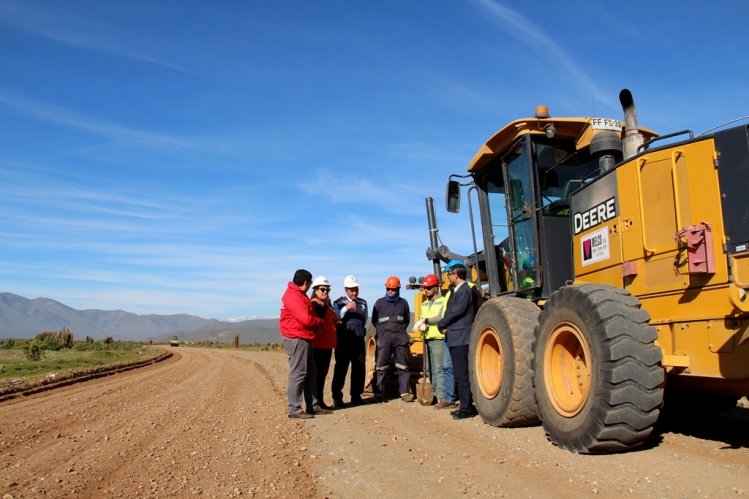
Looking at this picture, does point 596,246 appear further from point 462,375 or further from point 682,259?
point 462,375

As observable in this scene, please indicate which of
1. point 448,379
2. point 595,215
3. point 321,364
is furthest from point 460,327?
point 595,215

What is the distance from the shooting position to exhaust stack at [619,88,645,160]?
5711 mm

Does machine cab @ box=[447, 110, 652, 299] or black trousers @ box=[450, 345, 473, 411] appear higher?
machine cab @ box=[447, 110, 652, 299]

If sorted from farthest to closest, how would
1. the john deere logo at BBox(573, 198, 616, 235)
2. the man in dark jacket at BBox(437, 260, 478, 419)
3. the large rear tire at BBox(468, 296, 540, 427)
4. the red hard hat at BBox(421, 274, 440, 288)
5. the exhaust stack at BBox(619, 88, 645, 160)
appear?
the red hard hat at BBox(421, 274, 440, 288)
the man in dark jacket at BBox(437, 260, 478, 419)
the large rear tire at BBox(468, 296, 540, 427)
the exhaust stack at BBox(619, 88, 645, 160)
the john deere logo at BBox(573, 198, 616, 235)

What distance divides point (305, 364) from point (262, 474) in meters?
3.12

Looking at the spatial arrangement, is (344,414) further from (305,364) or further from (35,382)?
(35,382)

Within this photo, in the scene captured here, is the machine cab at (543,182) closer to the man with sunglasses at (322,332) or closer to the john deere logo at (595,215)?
the john deere logo at (595,215)

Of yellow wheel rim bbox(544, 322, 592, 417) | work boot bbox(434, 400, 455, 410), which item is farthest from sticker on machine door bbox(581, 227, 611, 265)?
work boot bbox(434, 400, 455, 410)

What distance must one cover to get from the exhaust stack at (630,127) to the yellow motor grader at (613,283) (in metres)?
0.01

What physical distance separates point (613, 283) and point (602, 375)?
4.14 feet

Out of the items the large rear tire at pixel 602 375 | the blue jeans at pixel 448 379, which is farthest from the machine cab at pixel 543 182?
the large rear tire at pixel 602 375

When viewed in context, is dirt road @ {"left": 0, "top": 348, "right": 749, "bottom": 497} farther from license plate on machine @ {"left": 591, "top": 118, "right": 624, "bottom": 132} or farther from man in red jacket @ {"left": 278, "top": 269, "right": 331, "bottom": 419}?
license plate on machine @ {"left": 591, "top": 118, "right": 624, "bottom": 132}

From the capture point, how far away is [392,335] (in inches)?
356

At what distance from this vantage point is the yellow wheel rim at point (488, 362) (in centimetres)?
677
